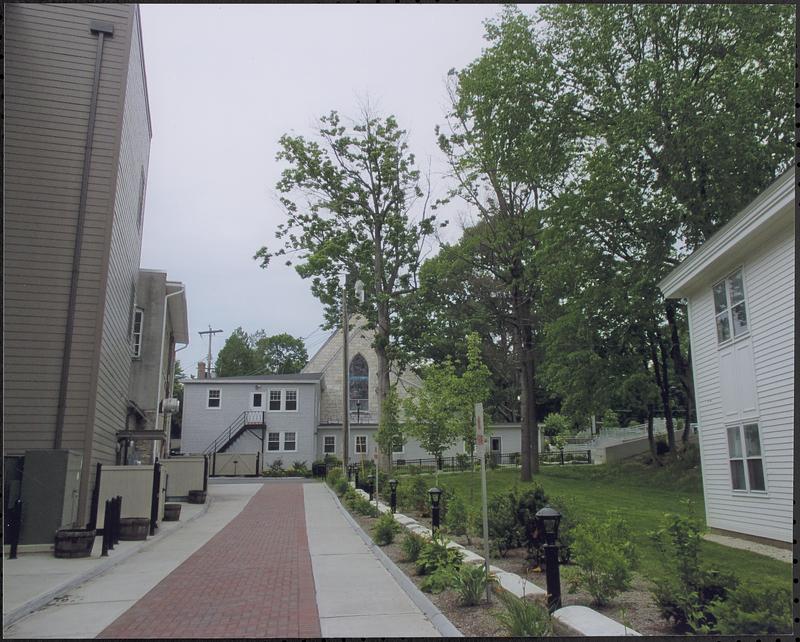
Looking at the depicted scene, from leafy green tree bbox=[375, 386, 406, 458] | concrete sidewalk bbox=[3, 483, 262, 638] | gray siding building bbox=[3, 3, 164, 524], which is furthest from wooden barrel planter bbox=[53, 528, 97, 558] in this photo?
leafy green tree bbox=[375, 386, 406, 458]

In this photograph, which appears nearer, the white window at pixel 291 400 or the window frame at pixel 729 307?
the window frame at pixel 729 307

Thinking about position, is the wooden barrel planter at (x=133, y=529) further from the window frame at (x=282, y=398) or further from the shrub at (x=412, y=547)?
the window frame at (x=282, y=398)

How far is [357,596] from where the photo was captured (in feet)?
26.9

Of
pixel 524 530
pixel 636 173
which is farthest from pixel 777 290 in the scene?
pixel 636 173

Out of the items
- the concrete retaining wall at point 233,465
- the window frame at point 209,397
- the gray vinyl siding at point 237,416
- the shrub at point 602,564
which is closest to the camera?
the shrub at point 602,564

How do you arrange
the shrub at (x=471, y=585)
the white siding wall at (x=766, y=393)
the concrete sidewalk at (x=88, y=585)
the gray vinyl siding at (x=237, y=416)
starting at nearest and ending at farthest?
1. the concrete sidewalk at (x=88, y=585)
2. the shrub at (x=471, y=585)
3. the white siding wall at (x=766, y=393)
4. the gray vinyl siding at (x=237, y=416)

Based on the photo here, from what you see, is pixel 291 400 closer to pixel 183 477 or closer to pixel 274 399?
pixel 274 399

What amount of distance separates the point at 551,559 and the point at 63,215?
37.3 feet

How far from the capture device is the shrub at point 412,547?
9.84 m

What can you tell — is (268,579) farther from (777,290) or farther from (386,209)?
(386,209)

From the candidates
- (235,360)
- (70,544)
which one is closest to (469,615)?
(70,544)

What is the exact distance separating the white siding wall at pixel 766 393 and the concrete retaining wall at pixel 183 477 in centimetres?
1608

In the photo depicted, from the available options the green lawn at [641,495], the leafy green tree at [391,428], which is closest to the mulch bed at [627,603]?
the green lawn at [641,495]

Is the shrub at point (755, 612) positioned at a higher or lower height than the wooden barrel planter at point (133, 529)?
higher
